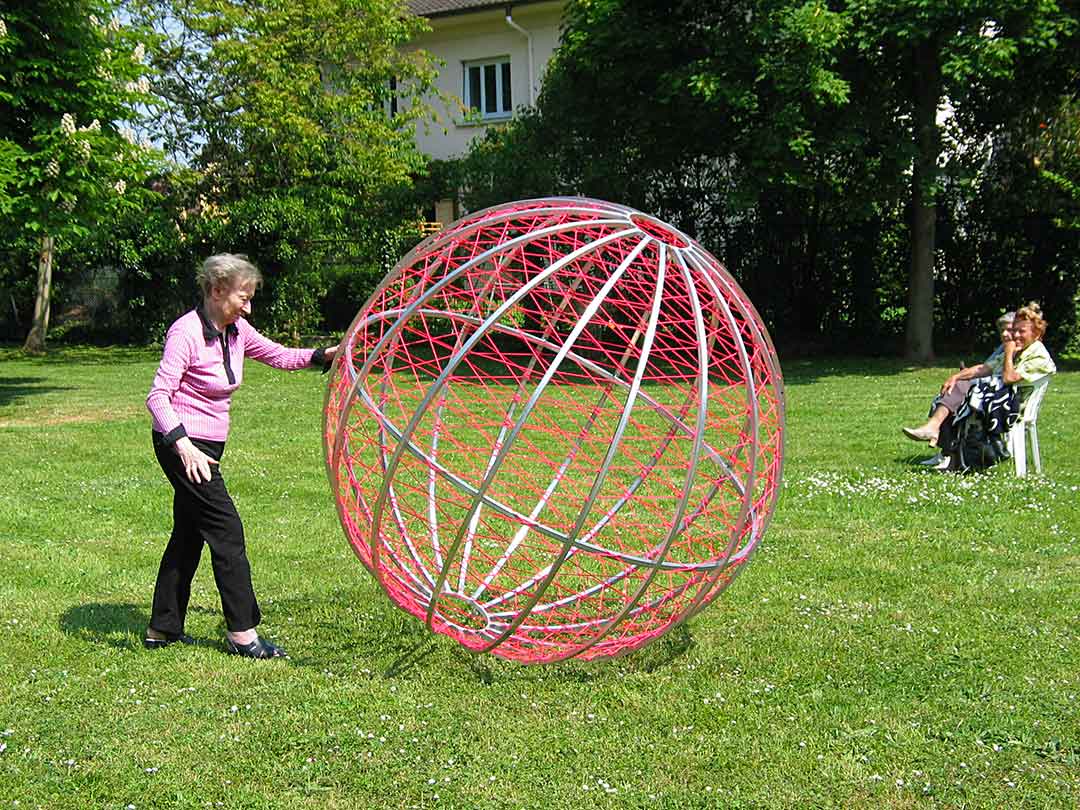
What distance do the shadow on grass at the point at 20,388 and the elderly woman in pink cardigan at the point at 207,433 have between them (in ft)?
38.0

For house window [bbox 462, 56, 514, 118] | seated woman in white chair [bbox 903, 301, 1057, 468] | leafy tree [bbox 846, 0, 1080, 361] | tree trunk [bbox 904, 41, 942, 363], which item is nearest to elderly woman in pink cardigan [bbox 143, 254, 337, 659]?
seated woman in white chair [bbox 903, 301, 1057, 468]

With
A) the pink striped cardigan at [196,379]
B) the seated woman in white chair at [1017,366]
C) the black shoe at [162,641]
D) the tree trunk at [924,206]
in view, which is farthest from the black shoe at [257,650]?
the tree trunk at [924,206]

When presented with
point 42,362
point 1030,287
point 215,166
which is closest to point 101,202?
point 42,362

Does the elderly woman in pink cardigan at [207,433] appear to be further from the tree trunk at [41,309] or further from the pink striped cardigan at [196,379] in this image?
the tree trunk at [41,309]

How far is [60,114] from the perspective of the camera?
49.3 ft

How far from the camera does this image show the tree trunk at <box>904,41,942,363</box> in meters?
17.7

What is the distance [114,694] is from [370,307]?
2.14 m

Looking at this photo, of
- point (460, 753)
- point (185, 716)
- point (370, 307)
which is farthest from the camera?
point (370, 307)

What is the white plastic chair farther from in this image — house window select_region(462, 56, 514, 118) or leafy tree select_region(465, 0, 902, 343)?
house window select_region(462, 56, 514, 118)

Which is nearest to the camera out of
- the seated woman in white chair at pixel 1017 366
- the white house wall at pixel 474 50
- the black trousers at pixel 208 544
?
the black trousers at pixel 208 544

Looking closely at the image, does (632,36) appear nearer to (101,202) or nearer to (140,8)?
(101,202)

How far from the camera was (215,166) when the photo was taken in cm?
2561

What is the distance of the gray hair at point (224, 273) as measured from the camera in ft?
16.3

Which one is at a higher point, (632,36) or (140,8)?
(140,8)
